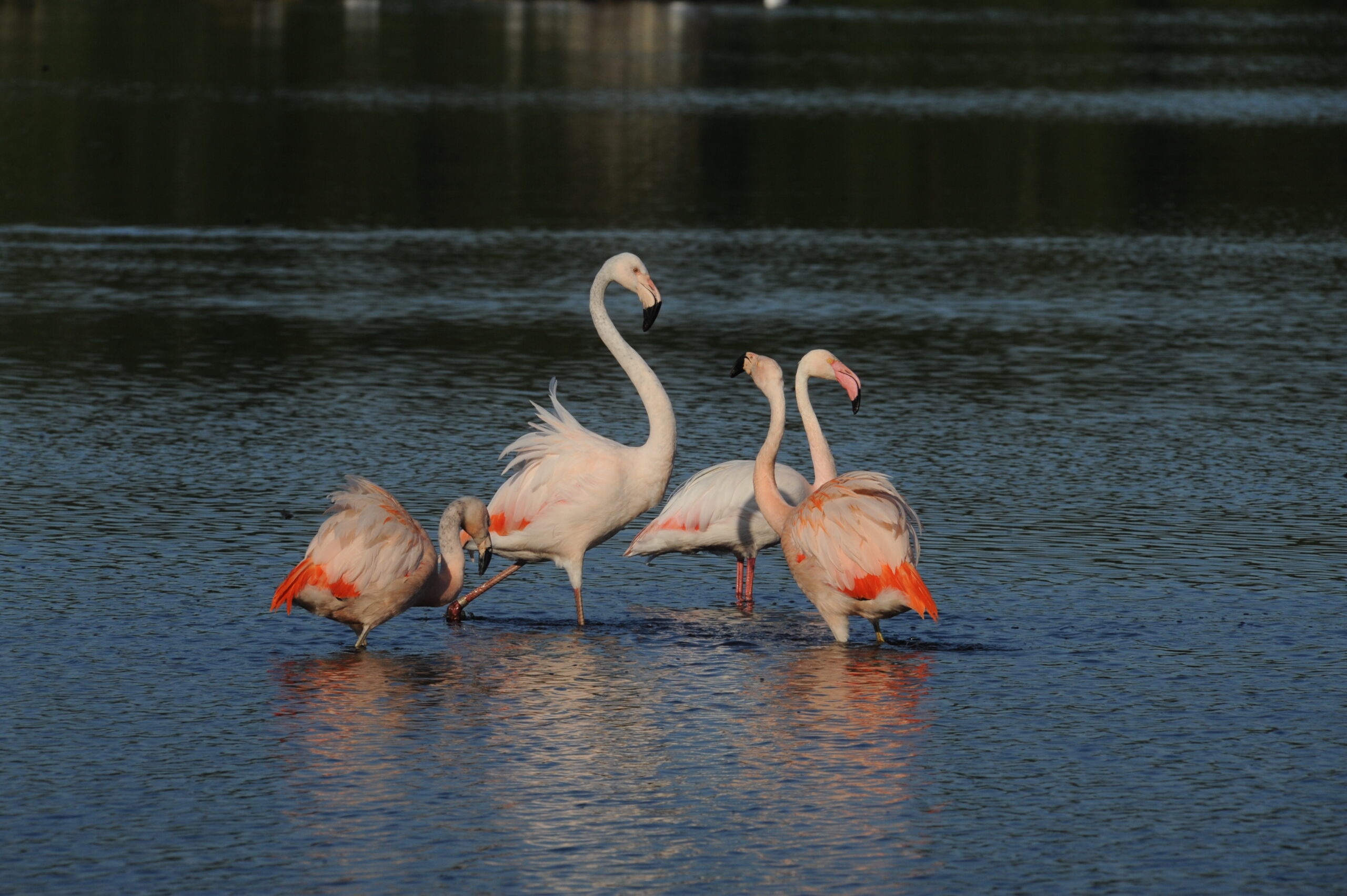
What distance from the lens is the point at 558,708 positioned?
680 centimetres

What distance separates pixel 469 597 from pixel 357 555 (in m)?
0.88

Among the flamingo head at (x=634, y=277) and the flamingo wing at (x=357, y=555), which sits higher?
the flamingo head at (x=634, y=277)

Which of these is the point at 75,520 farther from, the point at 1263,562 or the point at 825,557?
the point at 1263,562

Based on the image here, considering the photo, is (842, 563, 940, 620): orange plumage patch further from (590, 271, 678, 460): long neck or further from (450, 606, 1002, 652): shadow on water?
(590, 271, 678, 460): long neck

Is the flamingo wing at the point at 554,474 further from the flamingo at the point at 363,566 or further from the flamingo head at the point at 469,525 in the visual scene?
the flamingo at the point at 363,566

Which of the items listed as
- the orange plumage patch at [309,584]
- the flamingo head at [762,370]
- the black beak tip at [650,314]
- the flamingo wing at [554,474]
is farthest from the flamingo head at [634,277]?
the orange plumage patch at [309,584]

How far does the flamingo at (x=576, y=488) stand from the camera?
8234 millimetres

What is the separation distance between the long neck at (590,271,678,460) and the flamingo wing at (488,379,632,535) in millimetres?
161

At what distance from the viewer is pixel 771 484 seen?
824 cm

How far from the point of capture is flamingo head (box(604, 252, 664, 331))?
337 inches

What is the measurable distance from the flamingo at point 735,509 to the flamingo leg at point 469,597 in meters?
0.57

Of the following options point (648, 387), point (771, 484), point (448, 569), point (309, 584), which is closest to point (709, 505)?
point (771, 484)

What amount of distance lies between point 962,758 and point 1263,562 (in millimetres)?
3026

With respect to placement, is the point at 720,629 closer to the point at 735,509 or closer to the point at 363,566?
the point at 735,509
